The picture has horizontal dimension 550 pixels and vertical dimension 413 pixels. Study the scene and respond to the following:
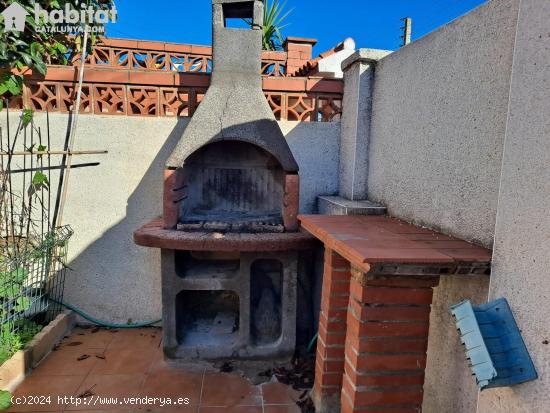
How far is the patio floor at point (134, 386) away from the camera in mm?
2902

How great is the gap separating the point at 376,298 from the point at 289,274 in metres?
1.64

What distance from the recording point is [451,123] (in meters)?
2.28

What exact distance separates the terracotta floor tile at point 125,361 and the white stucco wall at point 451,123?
2782mm

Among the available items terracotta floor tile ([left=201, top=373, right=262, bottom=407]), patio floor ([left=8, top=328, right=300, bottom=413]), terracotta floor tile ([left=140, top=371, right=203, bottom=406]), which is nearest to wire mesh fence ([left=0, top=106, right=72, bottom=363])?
patio floor ([left=8, top=328, right=300, bottom=413])

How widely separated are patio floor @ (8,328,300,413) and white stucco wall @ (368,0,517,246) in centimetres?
199

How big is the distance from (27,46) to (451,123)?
4085 millimetres

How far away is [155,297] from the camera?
14.0ft

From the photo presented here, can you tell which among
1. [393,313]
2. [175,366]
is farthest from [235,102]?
[175,366]

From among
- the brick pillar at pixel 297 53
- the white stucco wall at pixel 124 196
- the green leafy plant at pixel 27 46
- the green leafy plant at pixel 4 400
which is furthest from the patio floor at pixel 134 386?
the brick pillar at pixel 297 53

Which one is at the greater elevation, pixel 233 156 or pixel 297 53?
pixel 297 53

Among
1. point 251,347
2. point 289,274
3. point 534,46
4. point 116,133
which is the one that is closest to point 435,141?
point 534,46

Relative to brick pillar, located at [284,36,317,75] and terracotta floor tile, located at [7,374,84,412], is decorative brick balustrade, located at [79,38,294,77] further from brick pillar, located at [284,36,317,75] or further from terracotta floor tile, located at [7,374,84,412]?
terracotta floor tile, located at [7,374,84,412]

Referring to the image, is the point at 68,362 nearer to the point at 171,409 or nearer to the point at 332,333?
the point at 171,409

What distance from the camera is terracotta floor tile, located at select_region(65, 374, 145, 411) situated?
2885 mm
